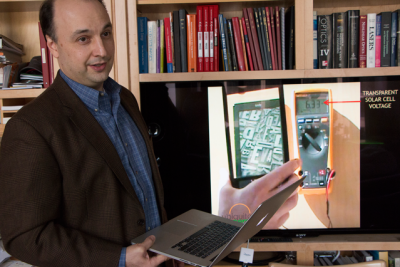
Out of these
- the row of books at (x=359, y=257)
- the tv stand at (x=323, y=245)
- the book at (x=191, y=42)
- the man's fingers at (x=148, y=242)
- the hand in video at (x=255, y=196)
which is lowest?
the row of books at (x=359, y=257)

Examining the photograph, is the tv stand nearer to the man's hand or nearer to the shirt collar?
the man's hand

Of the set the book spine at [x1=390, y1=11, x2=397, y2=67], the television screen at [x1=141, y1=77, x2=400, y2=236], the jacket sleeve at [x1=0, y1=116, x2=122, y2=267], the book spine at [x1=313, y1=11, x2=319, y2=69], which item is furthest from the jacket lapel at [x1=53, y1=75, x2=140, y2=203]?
the book spine at [x1=390, y1=11, x2=397, y2=67]

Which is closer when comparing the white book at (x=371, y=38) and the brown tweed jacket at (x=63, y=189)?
the brown tweed jacket at (x=63, y=189)

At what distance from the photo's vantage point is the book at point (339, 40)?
6.07 ft

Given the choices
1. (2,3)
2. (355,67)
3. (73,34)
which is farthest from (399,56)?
(2,3)

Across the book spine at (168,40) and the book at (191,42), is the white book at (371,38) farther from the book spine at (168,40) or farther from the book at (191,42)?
the book spine at (168,40)

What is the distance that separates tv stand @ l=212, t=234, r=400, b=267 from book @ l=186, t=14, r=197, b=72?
3.65 feet

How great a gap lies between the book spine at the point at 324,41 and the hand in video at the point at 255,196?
68 centimetres

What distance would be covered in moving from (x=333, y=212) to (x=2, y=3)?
2.37 m

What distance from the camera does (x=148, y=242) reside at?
99 cm

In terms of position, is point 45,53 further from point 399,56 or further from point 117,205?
point 399,56

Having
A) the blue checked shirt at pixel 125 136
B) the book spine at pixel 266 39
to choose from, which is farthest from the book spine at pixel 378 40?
the blue checked shirt at pixel 125 136

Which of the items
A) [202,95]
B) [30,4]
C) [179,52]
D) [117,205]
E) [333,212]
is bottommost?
[333,212]

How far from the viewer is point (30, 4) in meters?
1.95
